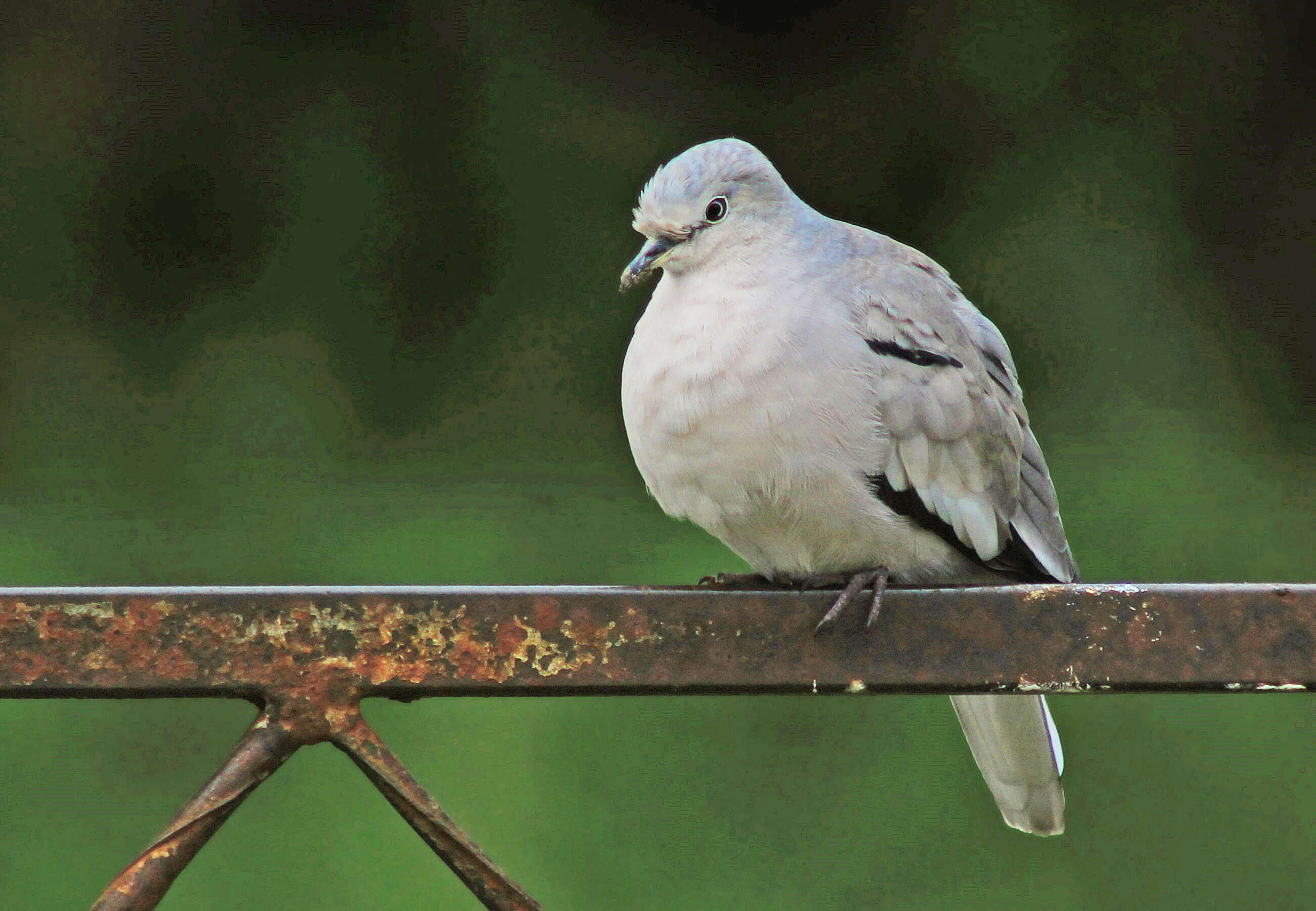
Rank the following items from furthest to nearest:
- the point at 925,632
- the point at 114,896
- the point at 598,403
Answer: the point at 598,403, the point at 925,632, the point at 114,896

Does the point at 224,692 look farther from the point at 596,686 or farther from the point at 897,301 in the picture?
the point at 897,301

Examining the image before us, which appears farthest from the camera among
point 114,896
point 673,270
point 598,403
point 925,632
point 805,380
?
point 598,403

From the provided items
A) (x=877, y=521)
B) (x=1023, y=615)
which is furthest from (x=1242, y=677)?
(x=877, y=521)

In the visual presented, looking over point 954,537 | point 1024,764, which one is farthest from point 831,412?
point 1024,764

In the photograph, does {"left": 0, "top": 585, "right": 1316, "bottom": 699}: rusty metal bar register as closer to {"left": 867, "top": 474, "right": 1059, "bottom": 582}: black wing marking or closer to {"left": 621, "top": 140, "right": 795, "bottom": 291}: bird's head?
{"left": 867, "top": 474, "right": 1059, "bottom": 582}: black wing marking

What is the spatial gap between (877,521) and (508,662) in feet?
1.83

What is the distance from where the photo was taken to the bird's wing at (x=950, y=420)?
1.25 meters

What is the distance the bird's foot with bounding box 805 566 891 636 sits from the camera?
80 cm

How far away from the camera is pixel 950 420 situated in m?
1.27

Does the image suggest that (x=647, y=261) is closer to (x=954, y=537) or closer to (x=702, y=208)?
(x=702, y=208)

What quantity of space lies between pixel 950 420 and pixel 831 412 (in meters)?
0.14

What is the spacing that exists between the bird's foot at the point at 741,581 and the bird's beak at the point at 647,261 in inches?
11.1

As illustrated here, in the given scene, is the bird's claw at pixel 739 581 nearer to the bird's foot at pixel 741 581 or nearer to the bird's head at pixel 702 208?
the bird's foot at pixel 741 581

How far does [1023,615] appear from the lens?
80 cm
